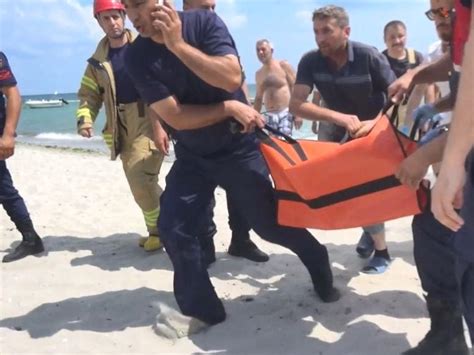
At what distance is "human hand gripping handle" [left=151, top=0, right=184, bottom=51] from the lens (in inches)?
124

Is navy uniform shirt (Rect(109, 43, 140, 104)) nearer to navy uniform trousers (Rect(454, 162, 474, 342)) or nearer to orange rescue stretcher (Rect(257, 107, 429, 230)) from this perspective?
orange rescue stretcher (Rect(257, 107, 429, 230))

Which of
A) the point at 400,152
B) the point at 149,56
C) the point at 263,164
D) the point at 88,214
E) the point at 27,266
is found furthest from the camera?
the point at 88,214

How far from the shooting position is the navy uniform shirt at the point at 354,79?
4242 mm

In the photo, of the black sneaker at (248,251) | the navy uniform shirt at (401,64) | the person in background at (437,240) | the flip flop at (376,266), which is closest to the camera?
the person in background at (437,240)

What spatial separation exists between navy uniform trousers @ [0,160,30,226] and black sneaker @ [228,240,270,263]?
1.84 m

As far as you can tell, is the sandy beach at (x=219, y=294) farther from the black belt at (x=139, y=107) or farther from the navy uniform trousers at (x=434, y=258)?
the black belt at (x=139, y=107)

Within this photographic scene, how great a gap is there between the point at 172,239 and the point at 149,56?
1.04 m

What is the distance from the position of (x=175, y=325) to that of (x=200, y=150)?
1.03 metres

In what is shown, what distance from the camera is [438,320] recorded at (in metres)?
3.16

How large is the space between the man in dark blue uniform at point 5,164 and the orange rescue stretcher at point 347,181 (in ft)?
8.81

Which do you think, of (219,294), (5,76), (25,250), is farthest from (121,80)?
(219,294)

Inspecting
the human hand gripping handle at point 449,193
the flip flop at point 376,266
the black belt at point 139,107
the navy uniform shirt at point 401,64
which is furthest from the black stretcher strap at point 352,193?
the navy uniform shirt at point 401,64

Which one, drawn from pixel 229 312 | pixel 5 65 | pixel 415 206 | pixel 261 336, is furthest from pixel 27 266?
pixel 415 206

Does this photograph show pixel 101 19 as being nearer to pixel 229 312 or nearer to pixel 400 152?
pixel 229 312
